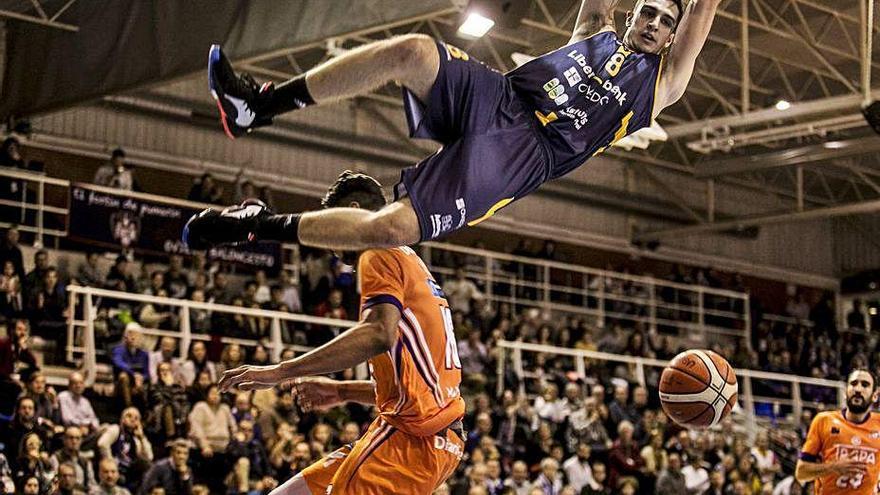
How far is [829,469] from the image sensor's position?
10109mm

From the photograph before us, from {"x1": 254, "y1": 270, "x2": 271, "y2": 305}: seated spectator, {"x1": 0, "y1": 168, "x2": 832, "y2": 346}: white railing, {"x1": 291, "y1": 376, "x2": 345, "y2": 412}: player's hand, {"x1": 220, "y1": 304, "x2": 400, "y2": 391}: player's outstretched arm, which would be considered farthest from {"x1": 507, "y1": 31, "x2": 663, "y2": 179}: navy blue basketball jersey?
{"x1": 0, "y1": 168, "x2": 832, "y2": 346}: white railing

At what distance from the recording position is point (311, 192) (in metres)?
26.0

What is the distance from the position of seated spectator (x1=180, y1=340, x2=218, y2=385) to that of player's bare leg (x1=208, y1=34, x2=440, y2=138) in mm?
10029

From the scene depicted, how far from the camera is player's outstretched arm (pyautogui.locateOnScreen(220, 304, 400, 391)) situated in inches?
231

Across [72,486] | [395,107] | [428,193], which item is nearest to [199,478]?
[72,486]

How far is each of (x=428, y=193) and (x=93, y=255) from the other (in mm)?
13854

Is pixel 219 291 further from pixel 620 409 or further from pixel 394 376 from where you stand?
pixel 394 376

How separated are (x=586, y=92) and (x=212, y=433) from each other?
380 inches

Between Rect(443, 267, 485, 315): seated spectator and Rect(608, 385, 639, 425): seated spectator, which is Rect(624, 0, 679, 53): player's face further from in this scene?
Rect(443, 267, 485, 315): seated spectator

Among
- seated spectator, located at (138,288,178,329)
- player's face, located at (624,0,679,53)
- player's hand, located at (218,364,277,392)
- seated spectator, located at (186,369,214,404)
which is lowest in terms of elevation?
seated spectator, located at (186,369,214,404)

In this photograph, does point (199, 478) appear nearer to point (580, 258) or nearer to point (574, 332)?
point (574, 332)

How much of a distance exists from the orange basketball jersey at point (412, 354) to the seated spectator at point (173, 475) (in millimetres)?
7592

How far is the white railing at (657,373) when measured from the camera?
20.1 m

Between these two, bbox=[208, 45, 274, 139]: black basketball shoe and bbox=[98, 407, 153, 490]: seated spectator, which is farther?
bbox=[98, 407, 153, 490]: seated spectator
